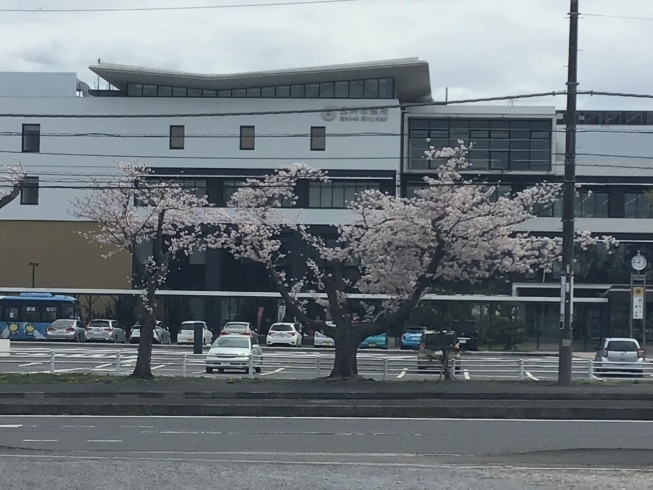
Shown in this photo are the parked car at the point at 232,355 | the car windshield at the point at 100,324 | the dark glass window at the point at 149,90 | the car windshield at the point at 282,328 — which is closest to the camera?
the parked car at the point at 232,355

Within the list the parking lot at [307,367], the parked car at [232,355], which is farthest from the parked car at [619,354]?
the parked car at [232,355]

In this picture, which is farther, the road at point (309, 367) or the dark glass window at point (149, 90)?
the dark glass window at point (149, 90)

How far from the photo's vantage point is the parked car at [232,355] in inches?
1184

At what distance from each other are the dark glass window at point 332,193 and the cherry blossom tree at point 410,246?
31.9 m

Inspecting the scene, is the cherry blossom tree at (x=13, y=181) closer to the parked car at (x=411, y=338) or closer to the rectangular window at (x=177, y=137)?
the parked car at (x=411, y=338)

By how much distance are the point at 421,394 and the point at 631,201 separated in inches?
1758

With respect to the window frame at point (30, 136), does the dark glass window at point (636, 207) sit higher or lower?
lower

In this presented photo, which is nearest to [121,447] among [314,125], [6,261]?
[314,125]

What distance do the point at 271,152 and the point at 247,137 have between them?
1.79 metres

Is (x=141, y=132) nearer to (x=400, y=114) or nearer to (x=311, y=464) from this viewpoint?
(x=400, y=114)

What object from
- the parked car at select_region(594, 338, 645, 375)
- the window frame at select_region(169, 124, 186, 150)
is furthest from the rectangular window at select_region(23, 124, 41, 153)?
the parked car at select_region(594, 338, 645, 375)

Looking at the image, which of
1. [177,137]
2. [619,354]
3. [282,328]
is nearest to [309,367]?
[619,354]

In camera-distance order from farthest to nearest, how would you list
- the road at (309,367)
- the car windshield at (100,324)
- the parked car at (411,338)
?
the car windshield at (100,324), the parked car at (411,338), the road at (309,367)

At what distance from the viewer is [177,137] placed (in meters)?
60.8
